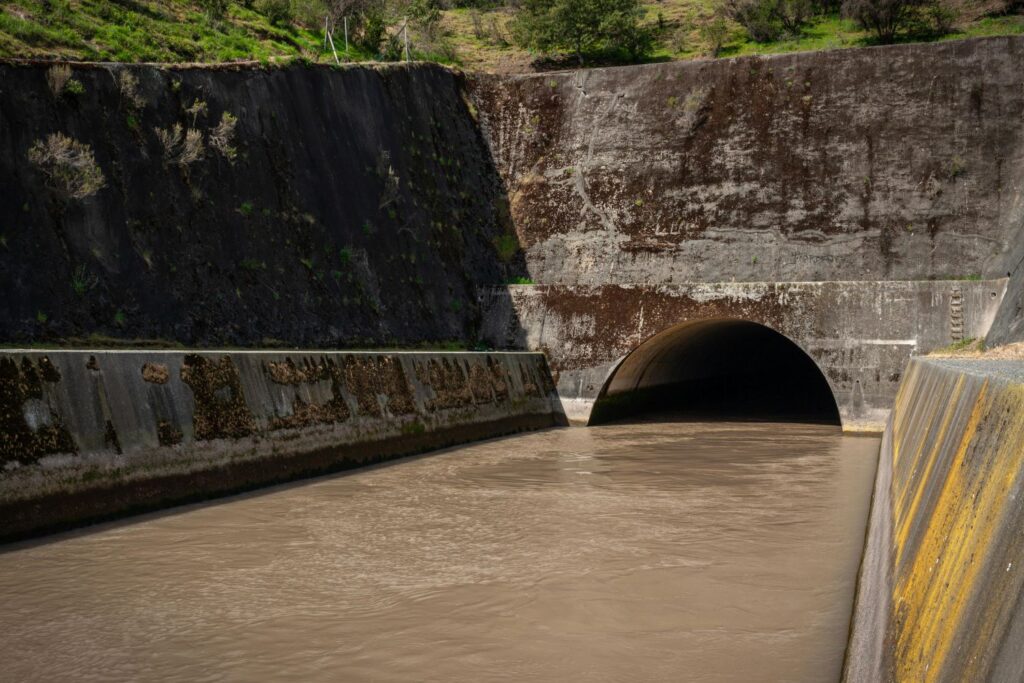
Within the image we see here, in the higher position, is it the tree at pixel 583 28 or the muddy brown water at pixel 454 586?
the tree at pixel 583 28

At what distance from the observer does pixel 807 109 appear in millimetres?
19000

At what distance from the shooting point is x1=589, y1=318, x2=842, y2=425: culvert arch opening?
60.8ft

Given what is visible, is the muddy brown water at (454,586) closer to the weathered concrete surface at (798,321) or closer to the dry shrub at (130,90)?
the weathered concrete surface at (798,321)

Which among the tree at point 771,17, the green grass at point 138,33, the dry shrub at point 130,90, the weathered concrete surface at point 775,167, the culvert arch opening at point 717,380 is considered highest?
the tree at point 771,17

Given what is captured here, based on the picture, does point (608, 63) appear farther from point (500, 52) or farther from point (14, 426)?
point (14, 426)

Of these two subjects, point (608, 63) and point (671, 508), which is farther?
point (608, 63)

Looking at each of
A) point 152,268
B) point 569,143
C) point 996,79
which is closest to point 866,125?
point 996,79

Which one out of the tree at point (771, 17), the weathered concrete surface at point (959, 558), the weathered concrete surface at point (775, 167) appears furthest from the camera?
the tree at point (771, 17)

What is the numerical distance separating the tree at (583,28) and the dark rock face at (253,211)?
12.3 m

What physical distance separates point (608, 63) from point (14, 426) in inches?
1107

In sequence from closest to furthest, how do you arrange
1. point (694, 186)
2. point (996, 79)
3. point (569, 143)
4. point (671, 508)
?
point (671, 508) < point (996, 79) < point (694, 186) < point (569, 143)

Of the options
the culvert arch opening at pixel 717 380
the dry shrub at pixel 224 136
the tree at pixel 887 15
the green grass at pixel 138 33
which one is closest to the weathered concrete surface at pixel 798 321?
the culvert arch opening at pixel 717 380

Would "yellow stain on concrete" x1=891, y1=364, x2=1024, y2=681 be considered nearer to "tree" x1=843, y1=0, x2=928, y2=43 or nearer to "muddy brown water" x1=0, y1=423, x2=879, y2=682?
"muddy brown water" x1=0, y1=423, x2=879, y2=682

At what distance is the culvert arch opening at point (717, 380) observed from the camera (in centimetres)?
1853
